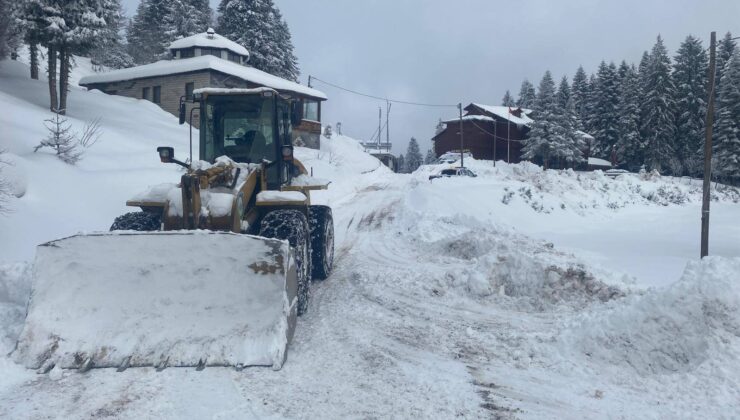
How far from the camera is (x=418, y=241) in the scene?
1240cm

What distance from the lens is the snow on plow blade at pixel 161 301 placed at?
15.4 ft

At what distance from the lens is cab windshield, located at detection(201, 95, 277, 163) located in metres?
7.41

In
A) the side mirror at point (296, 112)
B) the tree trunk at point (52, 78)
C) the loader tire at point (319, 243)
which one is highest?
the tree trunk at point (52, 78)

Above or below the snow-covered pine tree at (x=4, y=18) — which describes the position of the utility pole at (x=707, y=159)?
below

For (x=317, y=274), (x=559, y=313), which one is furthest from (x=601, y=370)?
(x=317, y=274)

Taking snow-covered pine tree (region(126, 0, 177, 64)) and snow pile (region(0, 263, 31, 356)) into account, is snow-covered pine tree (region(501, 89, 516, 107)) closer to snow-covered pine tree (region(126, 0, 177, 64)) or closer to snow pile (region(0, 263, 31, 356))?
snow-covered pine tree (region(126, 0, 177, 64))

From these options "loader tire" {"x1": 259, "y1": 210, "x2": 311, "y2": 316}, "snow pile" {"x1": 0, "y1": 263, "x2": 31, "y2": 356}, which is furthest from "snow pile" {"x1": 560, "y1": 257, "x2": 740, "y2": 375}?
"snow pile" {"x1": 0, "y1": 263, "x2": 31, "y2": 356}

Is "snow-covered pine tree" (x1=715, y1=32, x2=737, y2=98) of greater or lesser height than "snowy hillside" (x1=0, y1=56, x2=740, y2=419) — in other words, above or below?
above

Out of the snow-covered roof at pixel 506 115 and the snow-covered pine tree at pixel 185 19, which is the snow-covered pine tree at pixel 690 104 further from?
the snow-covered pine tree at pixel 185 19

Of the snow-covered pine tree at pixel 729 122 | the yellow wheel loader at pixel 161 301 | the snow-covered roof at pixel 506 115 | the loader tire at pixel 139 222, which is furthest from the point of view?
the snow-covered roof at pixel 506 115

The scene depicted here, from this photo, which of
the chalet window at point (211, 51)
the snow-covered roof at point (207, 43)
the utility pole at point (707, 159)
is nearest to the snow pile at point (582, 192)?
the utility pole at point (707, 159)

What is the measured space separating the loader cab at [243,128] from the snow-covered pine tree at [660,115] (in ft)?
165

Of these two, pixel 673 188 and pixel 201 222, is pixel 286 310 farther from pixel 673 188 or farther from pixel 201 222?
pixel 673 188

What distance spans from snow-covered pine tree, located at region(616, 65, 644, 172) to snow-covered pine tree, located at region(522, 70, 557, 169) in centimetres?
669
